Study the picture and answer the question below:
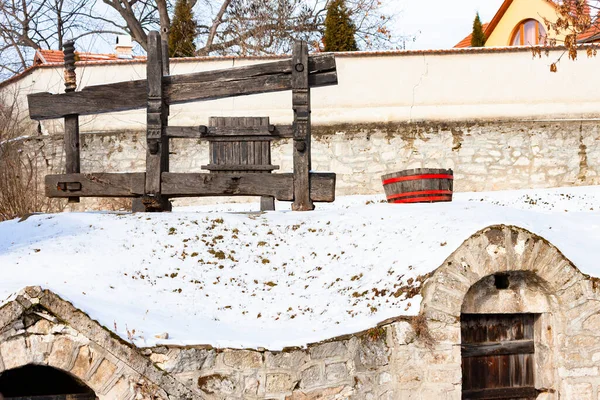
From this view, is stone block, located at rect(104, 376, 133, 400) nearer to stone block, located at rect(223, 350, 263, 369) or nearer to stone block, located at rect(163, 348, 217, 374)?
stone block, located at rect(163, 348, 217, 374)

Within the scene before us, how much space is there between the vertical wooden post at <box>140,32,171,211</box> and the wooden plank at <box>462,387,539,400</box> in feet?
14.3

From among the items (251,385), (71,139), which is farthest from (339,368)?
(71,139)

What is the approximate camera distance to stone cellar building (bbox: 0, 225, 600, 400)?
598cm

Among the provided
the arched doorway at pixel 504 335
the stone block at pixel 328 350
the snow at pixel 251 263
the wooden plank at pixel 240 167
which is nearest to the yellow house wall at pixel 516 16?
the snow at pixel 251 263

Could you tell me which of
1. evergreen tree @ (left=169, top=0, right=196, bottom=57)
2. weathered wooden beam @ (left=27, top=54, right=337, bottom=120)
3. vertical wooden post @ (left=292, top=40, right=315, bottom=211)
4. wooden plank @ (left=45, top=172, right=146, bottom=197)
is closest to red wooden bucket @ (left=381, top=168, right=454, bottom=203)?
vertical wooden post @ (left=292, top=40, right=315, bottom=211)

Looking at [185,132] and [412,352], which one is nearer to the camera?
[412,352]

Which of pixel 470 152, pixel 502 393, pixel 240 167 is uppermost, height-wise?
pixel 470 152

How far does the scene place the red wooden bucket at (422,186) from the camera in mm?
9055

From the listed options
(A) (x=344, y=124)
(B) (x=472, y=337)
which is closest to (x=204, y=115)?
(A) (x=344, y=124)

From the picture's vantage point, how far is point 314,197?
9.39m

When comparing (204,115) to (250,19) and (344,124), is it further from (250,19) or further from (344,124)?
(250,19)

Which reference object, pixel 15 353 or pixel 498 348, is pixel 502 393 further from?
pixel 15 353

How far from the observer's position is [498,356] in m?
7.43

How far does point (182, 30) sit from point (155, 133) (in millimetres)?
12493
